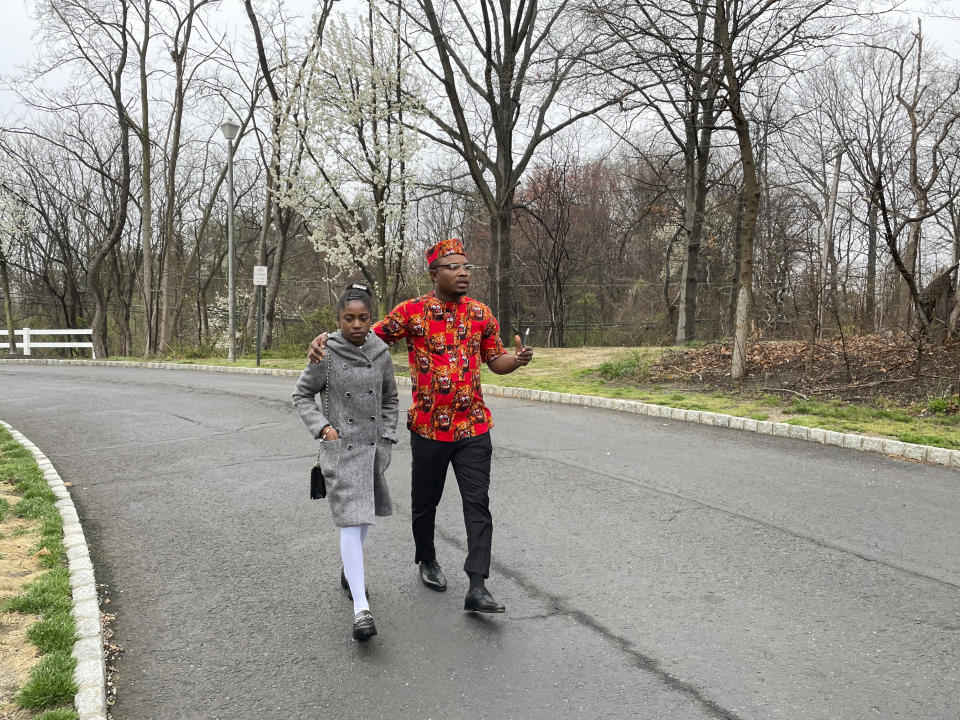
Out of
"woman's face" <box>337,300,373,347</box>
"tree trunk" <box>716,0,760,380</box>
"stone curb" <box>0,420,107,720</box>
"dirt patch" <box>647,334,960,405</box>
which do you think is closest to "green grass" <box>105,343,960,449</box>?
"dirt patch" <box>647,334,960,405</box>

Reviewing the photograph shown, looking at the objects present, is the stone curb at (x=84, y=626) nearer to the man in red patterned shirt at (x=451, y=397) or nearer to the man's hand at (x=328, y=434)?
the man's hand at (x=328, y=434)

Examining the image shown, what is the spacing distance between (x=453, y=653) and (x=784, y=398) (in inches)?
385

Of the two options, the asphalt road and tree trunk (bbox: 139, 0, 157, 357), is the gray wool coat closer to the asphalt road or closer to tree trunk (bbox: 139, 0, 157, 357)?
the asphalt road

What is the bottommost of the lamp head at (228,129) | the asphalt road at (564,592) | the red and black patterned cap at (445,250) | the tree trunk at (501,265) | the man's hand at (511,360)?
the asphalt road at (564,592)

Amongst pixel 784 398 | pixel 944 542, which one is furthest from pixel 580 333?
pixel 944 542

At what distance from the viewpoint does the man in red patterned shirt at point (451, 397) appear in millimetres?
4020

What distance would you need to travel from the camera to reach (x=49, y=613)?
390 centimetres

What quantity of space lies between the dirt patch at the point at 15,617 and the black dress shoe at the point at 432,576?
6.52 ft

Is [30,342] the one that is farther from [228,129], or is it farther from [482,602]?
[482,602]

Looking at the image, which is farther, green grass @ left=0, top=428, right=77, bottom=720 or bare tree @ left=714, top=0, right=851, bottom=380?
bare tree @ left=714, top=0, right=851, bottom=380

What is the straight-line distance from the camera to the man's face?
4.02 m

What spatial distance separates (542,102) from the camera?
25.0 m

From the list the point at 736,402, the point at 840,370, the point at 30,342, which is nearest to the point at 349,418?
the point at 736,402

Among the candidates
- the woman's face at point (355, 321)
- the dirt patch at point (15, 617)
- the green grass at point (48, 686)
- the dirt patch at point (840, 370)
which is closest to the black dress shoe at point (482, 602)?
the woman's face at point (355, 321)
